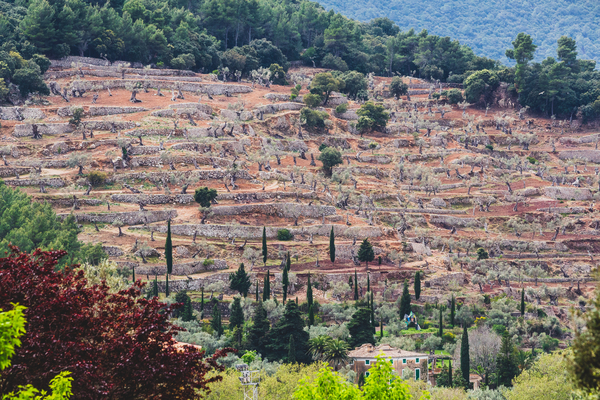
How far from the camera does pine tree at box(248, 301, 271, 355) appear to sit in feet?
175

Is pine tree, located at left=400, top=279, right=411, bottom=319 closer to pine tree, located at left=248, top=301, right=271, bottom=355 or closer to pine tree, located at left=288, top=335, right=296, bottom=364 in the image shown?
pine tree, located at left=248, top=301, right=271, bottom=355

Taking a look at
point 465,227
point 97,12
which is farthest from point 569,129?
point 97,12

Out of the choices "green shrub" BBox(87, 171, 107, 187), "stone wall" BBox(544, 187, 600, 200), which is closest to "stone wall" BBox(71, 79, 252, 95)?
"green shrub" BBox(87, 171, 107, 187)

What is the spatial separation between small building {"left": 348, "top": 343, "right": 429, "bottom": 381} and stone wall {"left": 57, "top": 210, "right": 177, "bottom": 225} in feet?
86.7

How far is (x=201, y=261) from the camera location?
66.1 meters

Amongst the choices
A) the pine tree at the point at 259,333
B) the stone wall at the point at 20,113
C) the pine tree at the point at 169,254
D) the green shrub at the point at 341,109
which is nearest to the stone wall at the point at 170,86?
the stone wall at the point at 20,113

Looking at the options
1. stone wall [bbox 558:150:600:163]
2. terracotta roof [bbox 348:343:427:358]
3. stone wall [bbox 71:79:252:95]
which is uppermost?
stone wall [bbox 71:79:252:95]

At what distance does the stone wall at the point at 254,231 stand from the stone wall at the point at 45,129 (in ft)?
77.9

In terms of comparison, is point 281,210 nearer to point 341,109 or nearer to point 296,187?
point 296,187

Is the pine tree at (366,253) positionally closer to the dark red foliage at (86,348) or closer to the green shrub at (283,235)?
the green shrub at (283,235)

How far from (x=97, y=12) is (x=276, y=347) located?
73380mm

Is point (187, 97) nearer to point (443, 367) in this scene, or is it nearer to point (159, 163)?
point (159, 163)

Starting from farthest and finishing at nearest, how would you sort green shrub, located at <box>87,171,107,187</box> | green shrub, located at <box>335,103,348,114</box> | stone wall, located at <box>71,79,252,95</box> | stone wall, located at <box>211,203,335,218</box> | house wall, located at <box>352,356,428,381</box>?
1. green shrub, located at <box>335,103,348,114</box>
2. stone wall, located at <box>71,79,252,95</box>
3. green shrub, located at <box>87,171,107,187</box>
4. stone wall, located at <box>211,203,335,218</box>
5. house wall, located at <box>352,356,428,381</box>

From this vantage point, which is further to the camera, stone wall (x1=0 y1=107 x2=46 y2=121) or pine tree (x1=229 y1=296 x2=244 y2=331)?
stone wall (x1=0 y1=107 x2=46 y2=121)
